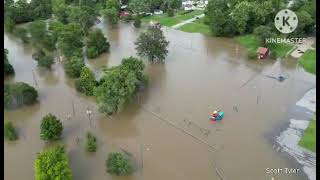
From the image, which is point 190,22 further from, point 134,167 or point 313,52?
point 134,167

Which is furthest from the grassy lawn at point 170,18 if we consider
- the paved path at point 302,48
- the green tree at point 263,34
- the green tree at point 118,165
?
the green tree at point 118,165

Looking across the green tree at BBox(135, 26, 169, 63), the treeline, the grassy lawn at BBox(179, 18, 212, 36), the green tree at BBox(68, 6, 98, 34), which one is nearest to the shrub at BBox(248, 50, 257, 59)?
the treeline

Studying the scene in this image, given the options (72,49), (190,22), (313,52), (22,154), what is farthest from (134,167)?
(190,22)

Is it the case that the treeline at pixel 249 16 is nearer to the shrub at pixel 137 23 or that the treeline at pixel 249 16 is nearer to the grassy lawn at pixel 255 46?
the grassy lawn at pixel 255 46

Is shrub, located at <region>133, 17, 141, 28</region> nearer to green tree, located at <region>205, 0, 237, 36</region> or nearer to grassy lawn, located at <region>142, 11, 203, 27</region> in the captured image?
grassy lawn, located at <region>142, 11, 203, 27</region>

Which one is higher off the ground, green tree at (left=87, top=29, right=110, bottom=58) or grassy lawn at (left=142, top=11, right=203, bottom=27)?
grassy lawn at (left=142, top=11, right=203, bottom=27)

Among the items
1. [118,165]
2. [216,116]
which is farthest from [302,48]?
[118,165]

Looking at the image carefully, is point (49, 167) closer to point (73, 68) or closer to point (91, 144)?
point (91, 144)
